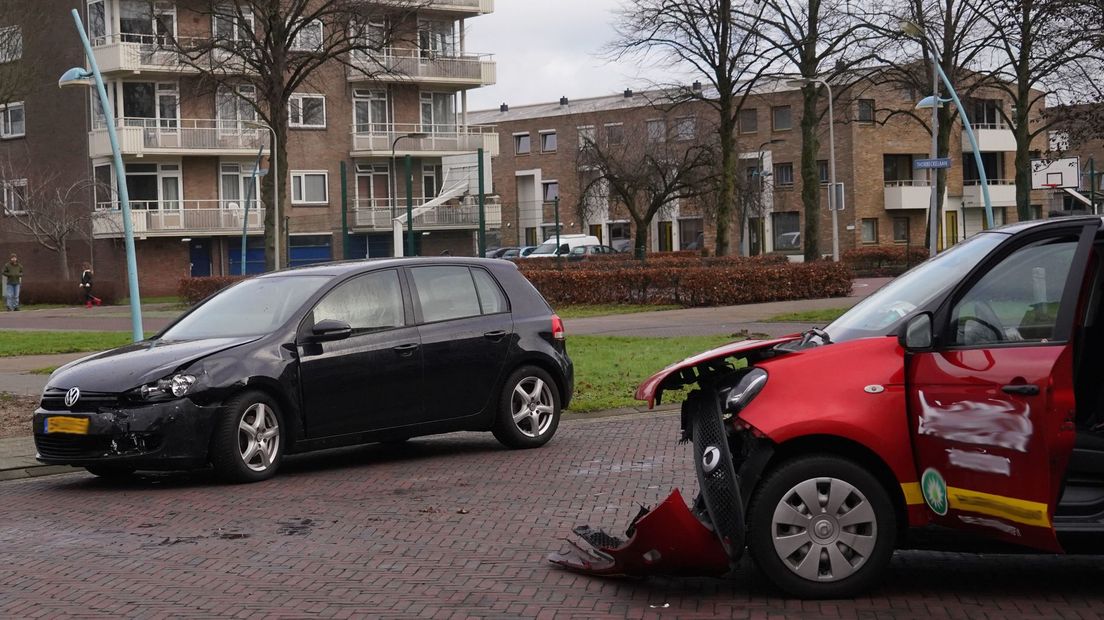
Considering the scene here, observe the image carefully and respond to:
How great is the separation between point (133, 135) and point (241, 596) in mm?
48900

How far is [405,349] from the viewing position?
405 inches

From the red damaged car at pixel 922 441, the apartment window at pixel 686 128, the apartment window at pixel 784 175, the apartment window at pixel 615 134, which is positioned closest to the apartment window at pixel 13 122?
the apartment window at pixel 615 134

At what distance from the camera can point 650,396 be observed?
635 centimetres

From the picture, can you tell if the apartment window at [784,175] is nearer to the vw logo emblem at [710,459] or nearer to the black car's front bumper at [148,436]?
the black car's front bumper at [148,436]

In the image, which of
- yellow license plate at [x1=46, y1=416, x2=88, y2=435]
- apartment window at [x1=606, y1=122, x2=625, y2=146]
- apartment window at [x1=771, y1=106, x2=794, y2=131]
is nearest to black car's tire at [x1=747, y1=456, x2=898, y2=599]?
yellow license plate at [x1=46, y1=416, x2=88, y2=435]

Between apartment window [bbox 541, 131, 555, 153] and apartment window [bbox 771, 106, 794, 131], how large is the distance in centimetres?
1572

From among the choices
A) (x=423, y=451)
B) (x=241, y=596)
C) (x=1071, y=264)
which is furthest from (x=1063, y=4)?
(x=241, y=596)

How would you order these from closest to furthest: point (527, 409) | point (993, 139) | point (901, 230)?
point (527, 409) < point (901, 230) < point (993, 139)

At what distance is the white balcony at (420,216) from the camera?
59250mm

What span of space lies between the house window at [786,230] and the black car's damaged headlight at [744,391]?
68.1 metres

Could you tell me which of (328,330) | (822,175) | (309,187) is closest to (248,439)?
(328,330)

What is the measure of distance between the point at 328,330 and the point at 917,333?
513cm

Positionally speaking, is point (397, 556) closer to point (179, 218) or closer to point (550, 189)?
point (179, 218)

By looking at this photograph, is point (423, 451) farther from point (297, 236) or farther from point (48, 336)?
point (297, 236)
